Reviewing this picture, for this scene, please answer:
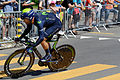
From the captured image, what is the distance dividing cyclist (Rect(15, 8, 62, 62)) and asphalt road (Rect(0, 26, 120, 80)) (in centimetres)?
54

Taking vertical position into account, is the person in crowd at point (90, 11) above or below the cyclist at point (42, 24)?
below

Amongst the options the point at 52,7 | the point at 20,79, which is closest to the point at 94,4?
the point at 52,7

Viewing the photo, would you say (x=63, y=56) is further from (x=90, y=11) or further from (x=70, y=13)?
(x=90, y=11)

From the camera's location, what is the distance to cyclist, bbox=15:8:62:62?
26.2 feet

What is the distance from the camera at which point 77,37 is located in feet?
48.7

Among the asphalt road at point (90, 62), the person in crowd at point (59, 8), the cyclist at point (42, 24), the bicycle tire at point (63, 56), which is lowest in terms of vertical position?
the asphalt road at point (90, 62)

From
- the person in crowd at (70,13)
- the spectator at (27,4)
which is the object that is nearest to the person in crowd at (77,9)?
the person in crowd at (70,13)

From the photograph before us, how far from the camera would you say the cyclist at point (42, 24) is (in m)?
7.99

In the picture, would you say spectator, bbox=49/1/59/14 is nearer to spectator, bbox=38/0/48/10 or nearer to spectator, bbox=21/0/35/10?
spectator, bbox=38/0/48/10

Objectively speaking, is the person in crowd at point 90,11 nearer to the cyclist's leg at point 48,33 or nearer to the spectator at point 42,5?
the spectator at point 42,5

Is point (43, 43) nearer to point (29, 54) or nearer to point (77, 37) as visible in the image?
point (29, 54)

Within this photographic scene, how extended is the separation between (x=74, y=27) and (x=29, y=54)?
743 centimetres

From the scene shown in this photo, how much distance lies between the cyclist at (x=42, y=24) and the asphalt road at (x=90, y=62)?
1.78 feet

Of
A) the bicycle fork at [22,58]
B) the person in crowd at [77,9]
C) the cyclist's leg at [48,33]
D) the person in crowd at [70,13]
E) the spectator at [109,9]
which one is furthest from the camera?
the spectator at [109,9]
